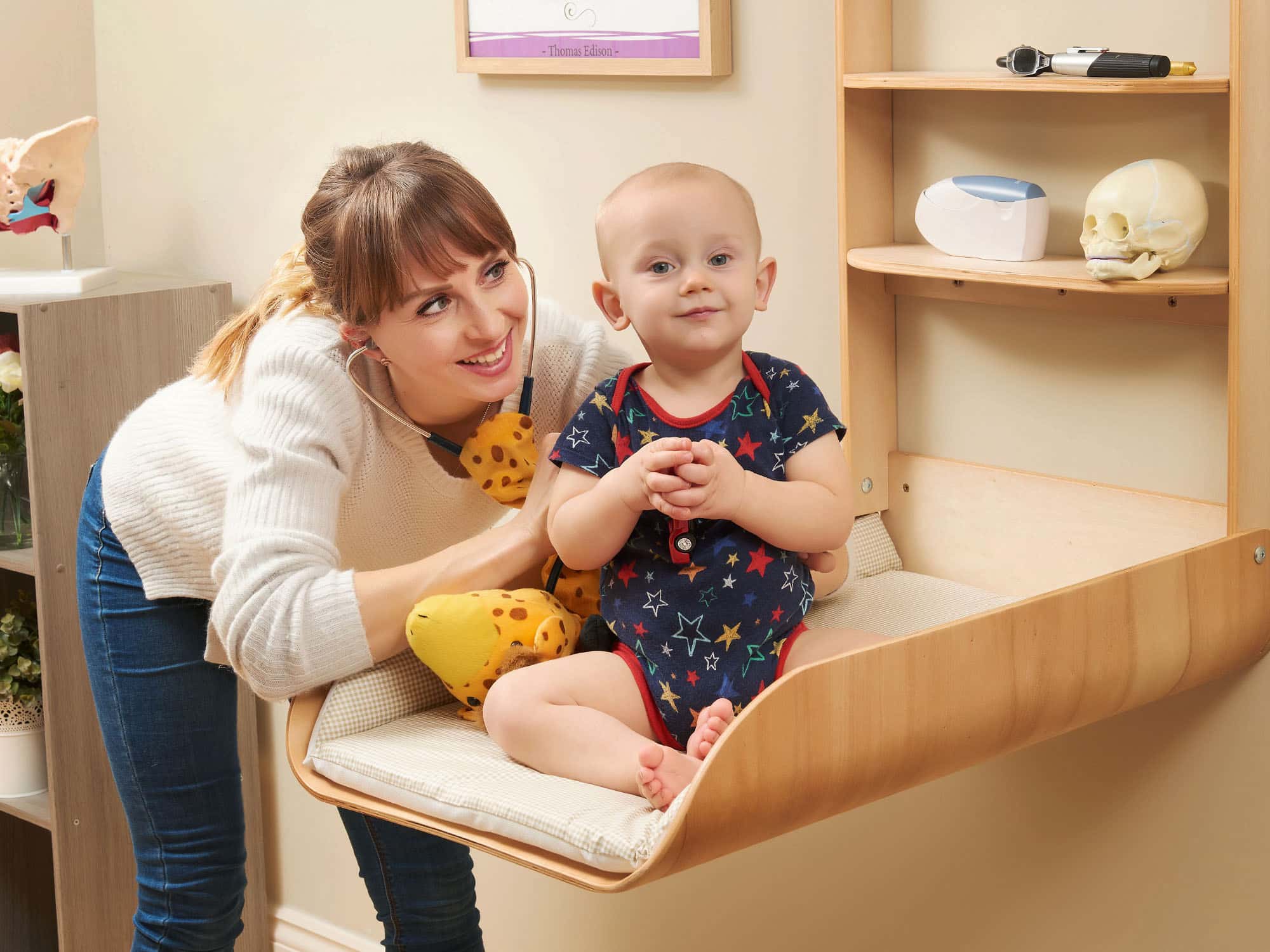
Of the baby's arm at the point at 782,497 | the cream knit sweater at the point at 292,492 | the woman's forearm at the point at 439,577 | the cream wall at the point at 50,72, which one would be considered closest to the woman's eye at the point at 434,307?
the cream knit sweater at the point at 292,492

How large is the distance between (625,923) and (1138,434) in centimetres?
106

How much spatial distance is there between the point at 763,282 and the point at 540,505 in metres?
0.30

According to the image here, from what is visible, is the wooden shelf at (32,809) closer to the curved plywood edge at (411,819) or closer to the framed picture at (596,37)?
the curved plywood edge at (411,819)

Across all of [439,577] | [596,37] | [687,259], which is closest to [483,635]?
[439,577]

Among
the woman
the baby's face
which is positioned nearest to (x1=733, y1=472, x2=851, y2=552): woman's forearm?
the baby's face

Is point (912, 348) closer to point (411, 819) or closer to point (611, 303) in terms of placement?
point (611, 303)

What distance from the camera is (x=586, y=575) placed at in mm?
1370

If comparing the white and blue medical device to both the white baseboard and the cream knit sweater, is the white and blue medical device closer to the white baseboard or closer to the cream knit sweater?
the cream knit sweater

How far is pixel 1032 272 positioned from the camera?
4.34ft

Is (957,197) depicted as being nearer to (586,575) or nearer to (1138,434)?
(1138,434)

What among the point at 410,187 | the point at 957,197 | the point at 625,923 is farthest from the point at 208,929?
the point at 957,197

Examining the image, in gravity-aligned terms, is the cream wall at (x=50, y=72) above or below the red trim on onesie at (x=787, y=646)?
above

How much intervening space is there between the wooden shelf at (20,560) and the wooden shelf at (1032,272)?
145 centimetres

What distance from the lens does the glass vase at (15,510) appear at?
2.35 metres
